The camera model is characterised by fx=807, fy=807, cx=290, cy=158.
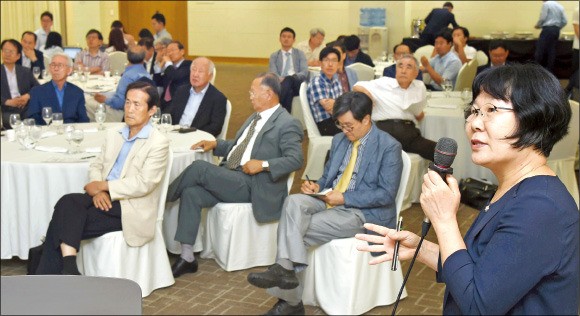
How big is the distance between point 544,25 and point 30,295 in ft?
51.1

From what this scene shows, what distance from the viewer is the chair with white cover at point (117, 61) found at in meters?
10.7

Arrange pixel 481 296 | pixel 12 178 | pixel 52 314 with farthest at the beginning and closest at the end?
pixel 12 178
pixel 481 296
pixel 52 314

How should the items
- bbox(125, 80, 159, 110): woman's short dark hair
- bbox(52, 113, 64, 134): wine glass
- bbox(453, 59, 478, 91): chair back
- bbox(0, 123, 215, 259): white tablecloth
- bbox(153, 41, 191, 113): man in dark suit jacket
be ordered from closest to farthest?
bbox(125, 80, 159, 110): woman's short dark hair, bbox(0, 123, 215, 259): white tablecloth, bbox(52, 113, 64, 134): wine glass, bbox(153, 41, 191, 113): man in dark suit jacket, bbox(453, 59, 478, 91): chair back

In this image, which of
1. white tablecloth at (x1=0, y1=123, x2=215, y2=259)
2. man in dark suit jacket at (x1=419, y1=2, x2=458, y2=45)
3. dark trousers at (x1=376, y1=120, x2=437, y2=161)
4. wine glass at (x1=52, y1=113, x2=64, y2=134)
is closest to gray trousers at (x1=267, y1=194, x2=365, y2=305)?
white tablecloth at (x1=0, y1=123, x2=215, y2=259)

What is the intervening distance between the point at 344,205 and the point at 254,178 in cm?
83

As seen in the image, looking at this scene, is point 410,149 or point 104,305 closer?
point 104,305

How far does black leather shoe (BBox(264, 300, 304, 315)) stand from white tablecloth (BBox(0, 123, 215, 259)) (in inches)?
48.5

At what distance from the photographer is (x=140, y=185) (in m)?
4.52

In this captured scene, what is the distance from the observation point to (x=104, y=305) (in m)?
0.82

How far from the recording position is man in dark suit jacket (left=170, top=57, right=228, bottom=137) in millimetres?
6254

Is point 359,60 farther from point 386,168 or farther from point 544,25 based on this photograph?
point 544,25

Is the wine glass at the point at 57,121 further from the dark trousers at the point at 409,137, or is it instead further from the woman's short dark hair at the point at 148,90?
the dark trousers at the point at 409,137

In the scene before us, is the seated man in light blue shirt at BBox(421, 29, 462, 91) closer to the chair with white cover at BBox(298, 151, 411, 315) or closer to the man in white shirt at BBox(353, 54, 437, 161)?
the man in white shirt at BBox(353, 54, 437, 161)

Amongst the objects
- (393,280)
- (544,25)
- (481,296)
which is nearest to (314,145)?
(393,280)
